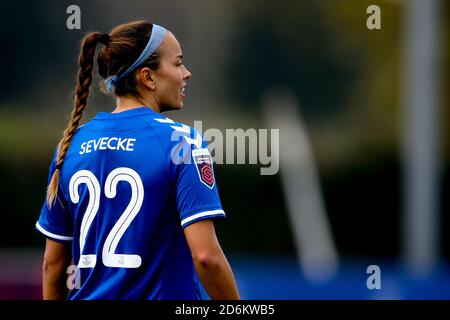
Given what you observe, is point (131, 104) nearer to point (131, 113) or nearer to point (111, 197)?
point (131, 113)

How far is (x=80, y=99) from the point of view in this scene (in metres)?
3.92

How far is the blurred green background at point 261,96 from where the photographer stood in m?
14.6

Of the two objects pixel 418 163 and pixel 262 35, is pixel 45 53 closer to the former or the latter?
pixel 262 35

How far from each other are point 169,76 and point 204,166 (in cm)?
40

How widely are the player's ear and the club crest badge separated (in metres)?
0.33

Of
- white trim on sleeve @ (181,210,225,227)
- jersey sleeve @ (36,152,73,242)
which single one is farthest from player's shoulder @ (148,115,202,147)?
jersey sleeve @ (36,152,73,242)

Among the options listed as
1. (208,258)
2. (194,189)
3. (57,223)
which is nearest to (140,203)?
(194,189)

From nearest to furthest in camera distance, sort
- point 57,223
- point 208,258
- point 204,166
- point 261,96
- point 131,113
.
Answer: point 208,258, point 204,166, point 131,113, point 57,223, point 261,96

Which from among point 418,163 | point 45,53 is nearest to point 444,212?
point 418,163

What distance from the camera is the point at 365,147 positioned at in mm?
15500

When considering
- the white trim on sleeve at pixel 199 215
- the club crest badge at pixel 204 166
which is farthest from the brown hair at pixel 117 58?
the white trim on sleeve at pixel 199 215

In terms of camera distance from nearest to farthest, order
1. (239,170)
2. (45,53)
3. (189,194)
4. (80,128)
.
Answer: (189,194)
(80,128)
(239,170)
(45,53)

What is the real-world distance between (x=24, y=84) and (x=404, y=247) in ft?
22.1

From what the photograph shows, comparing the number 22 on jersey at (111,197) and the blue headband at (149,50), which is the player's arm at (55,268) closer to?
the number 22 on jersey at (111,197)
